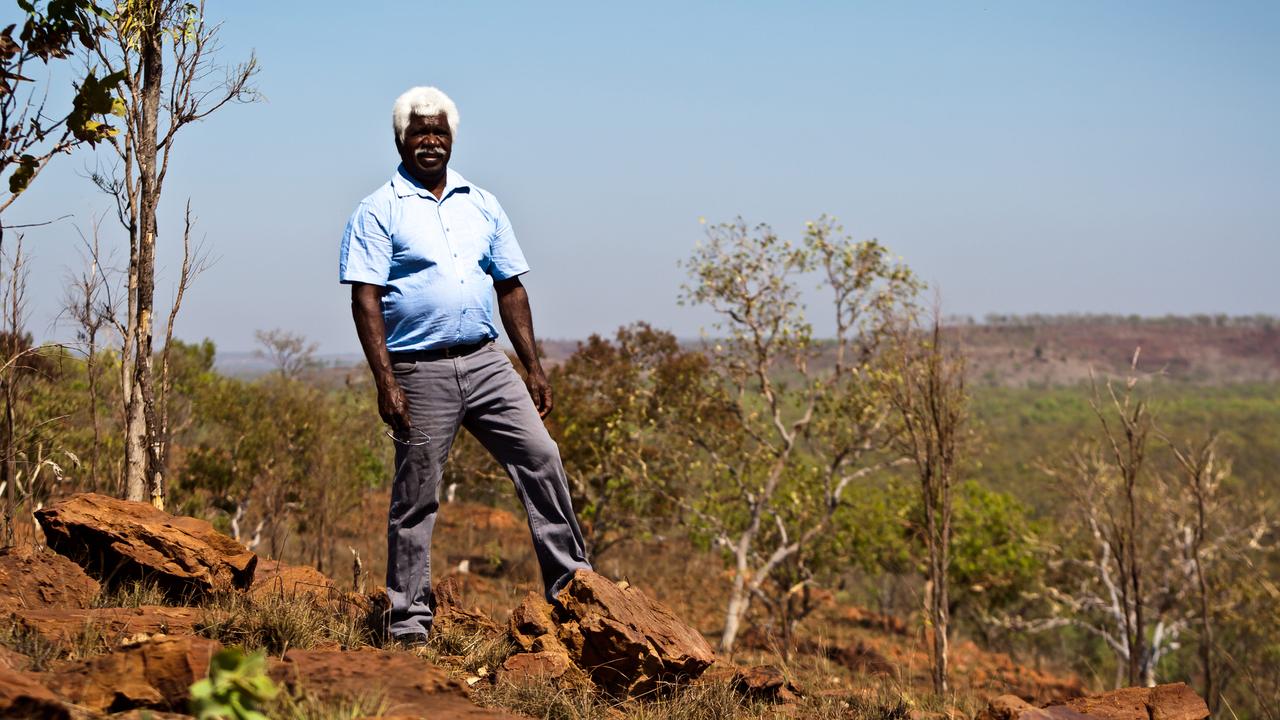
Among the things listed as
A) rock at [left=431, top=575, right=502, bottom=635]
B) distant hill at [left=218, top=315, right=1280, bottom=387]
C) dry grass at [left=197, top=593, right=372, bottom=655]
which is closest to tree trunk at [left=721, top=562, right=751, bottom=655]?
rock at [left=431, top=575, right=502, bottom=635]

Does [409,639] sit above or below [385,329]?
below

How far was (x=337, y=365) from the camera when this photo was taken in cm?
3556

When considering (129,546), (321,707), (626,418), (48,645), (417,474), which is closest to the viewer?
(321,707)

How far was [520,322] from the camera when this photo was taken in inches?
180

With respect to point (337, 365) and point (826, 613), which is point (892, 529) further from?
point (337, 365)

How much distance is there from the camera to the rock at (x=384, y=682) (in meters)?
3.00

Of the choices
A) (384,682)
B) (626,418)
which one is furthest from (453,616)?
(626,418)

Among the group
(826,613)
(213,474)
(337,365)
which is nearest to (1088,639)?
(826,613)

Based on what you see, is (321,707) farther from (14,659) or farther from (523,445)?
(523,445)

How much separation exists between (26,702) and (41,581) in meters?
2.04

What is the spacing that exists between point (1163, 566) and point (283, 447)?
17643 mm

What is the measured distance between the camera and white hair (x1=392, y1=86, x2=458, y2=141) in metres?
4.21

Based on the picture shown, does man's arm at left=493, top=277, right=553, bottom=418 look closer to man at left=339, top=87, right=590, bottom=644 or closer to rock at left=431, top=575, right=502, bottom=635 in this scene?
man at left=339, top=87, right=590, bottom=644

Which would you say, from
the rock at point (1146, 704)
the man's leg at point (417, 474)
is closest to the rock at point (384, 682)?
the man's leg at point (417, 474)
